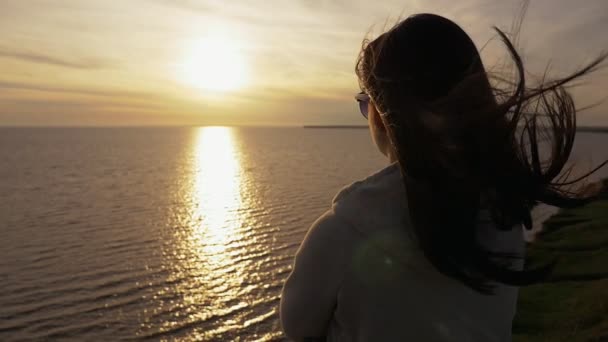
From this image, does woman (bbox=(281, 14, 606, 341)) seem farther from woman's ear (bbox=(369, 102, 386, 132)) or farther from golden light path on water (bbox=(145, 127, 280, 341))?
golden light path on water (bbox=(145, 127, 280, 341))

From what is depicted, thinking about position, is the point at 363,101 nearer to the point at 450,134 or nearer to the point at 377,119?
the point at 377,119

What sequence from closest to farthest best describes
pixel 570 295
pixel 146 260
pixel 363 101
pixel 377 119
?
pixel 377 119 → pixel 363 101 → pixel 570 295 → pixel 146 260

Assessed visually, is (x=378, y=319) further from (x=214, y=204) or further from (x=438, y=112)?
(x=214, y=204)

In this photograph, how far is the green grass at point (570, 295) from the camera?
1034 cm

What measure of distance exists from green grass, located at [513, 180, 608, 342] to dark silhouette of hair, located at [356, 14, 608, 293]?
11.3ft

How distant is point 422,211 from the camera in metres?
1.68

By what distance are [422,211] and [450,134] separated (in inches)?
12.4

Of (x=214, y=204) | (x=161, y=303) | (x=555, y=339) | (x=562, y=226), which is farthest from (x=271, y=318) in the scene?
(x=214, y=204)

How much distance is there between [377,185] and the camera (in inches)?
70.1

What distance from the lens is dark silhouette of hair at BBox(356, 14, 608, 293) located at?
5.61 ft

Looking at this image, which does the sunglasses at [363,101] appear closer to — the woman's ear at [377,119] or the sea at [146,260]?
the woman's ear at [377,119]

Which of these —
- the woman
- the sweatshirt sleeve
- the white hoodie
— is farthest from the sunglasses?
the sweatshirt sleeve

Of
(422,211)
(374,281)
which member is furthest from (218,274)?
(422,211)

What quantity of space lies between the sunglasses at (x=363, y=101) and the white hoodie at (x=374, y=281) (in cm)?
42
